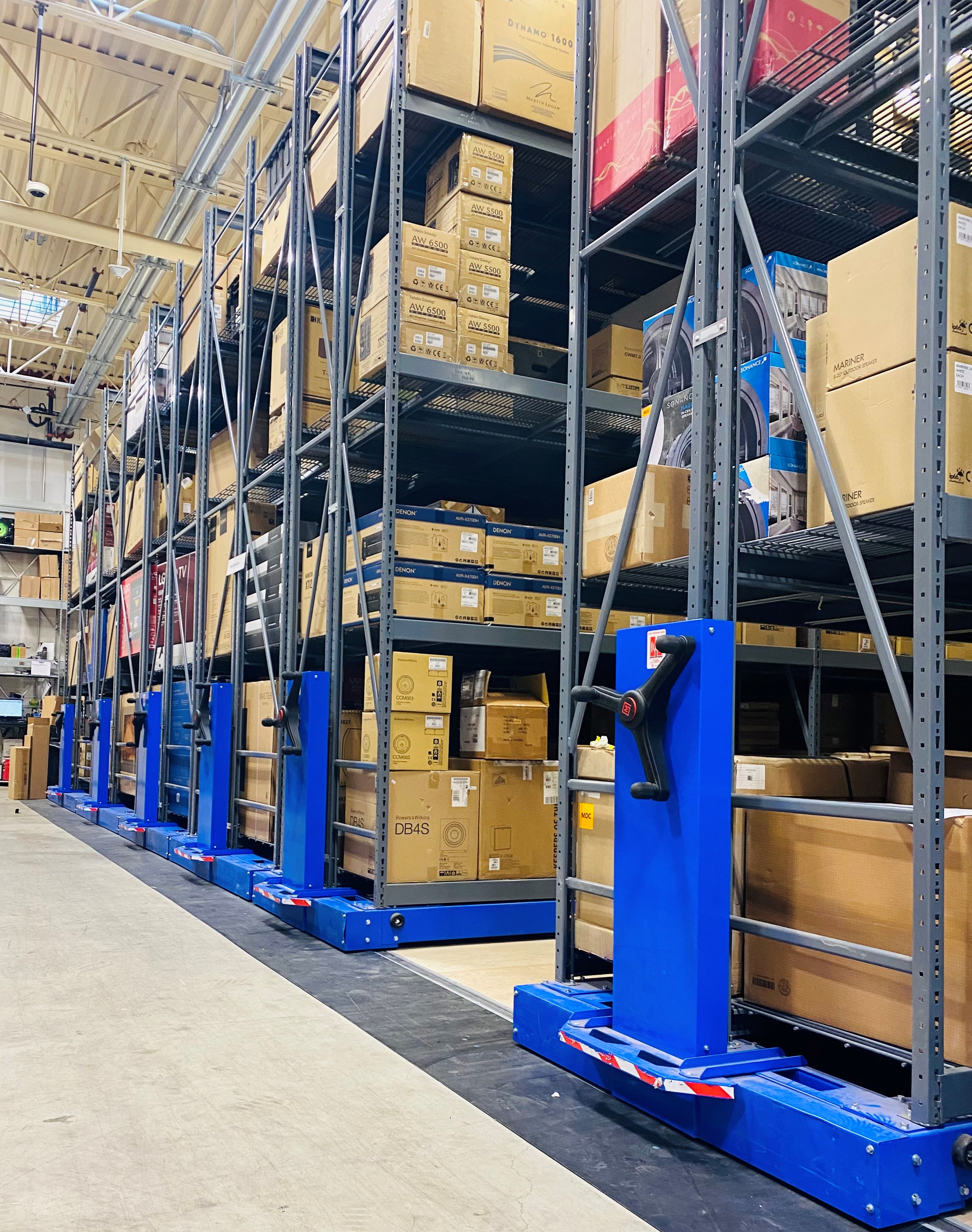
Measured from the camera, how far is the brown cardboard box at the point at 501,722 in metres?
5.20

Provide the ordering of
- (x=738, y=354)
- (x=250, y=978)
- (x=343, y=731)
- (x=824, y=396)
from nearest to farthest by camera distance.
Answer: (x=824, y=396) < (x=738, y=354) < (x=250, y=978) < (x=343, y=731)

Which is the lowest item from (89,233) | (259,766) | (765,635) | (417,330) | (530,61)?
(259,766)

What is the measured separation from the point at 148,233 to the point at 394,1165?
→ 13586 mm

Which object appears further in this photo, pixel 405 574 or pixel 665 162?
pixel 405 574

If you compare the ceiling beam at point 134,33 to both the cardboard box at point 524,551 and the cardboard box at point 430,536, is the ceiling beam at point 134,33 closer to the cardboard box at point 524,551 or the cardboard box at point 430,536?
the cardboard box at point 430,536

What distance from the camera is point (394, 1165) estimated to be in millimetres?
2391

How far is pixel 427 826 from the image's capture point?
497 centimetres

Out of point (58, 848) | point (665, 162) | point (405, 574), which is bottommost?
point (58, 848)

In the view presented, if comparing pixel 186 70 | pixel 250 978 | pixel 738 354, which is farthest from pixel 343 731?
pixel 186 70

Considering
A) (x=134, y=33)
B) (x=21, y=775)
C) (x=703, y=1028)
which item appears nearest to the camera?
(x=703, y=1028)

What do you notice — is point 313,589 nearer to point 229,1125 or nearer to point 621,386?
point 621,386

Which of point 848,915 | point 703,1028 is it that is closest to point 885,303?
point 848,915

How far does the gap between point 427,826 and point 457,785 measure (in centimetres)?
25

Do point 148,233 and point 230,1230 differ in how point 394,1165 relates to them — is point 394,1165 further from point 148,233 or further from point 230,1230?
point 148,233
